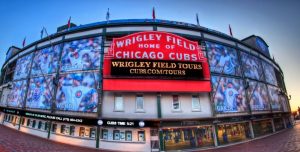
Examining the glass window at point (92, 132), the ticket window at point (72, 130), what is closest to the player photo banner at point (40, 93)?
the ticket window at point (72, 130)

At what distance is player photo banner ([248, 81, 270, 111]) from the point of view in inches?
923

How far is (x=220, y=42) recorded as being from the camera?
23.0m

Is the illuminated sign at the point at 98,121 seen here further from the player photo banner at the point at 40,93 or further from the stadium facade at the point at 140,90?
the player photo banner at the point at 40,93

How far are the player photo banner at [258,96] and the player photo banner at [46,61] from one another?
2885cm

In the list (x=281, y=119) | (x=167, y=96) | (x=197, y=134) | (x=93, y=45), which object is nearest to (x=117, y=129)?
(x=167, y=96)

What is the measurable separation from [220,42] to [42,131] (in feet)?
89.6

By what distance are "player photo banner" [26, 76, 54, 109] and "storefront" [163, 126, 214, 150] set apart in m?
15.5

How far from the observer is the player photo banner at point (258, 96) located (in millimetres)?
23436

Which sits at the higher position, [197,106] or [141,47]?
[141,47]

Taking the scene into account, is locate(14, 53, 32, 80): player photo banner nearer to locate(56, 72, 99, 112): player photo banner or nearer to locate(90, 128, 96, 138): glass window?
locate(56, 72, 99, 112): player photo banner

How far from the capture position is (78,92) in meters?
18.3

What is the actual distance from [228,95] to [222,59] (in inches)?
205

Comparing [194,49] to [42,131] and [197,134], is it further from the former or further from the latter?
[42,131]

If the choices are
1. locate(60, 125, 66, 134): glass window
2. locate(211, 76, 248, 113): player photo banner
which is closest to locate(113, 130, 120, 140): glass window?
locate(60, 125, 66, 134): glass window
